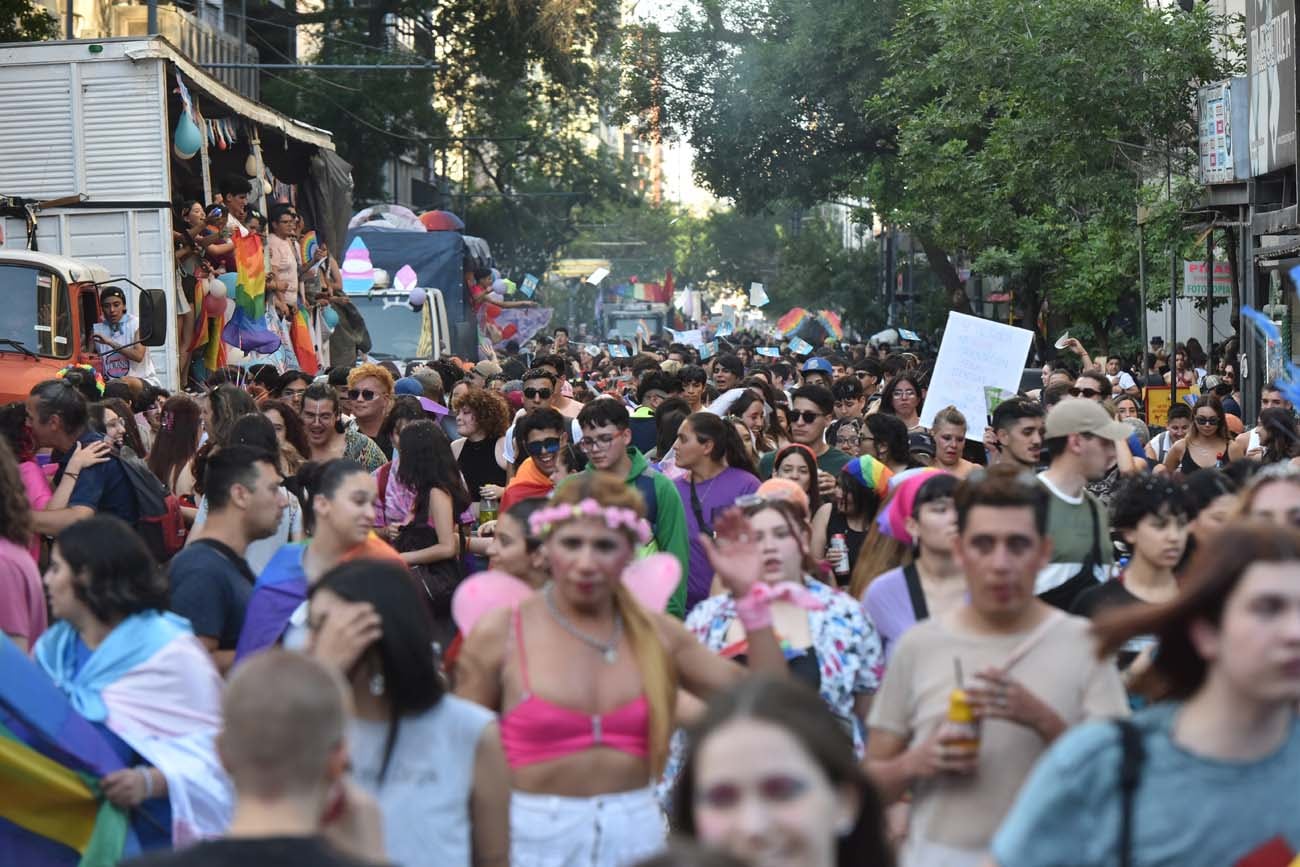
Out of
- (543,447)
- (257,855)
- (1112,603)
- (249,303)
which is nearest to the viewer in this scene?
(257,855)

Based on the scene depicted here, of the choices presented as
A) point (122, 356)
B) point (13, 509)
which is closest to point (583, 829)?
point (13, 509)

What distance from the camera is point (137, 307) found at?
17.5 m

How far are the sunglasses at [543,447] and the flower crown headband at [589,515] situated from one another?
17.3 feet

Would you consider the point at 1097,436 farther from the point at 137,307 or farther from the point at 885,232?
the point at 885,232

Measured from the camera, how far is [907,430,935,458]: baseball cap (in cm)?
1215

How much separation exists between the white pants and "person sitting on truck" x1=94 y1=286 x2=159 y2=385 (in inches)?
462

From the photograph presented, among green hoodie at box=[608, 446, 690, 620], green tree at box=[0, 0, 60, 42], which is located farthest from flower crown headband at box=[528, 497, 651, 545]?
green tree at box=[0, 0, 60, 42]

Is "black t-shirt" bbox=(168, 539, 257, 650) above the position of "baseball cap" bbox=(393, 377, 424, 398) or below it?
below

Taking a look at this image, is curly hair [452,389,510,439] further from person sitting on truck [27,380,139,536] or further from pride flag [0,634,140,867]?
pride flag [0,634,140,867]

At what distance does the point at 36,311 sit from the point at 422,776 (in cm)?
1148

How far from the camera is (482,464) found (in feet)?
41.5

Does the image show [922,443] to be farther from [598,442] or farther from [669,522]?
[669,522]

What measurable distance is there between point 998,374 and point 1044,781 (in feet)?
36.2

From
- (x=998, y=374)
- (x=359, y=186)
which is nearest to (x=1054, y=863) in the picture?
(x=998, y=374)
